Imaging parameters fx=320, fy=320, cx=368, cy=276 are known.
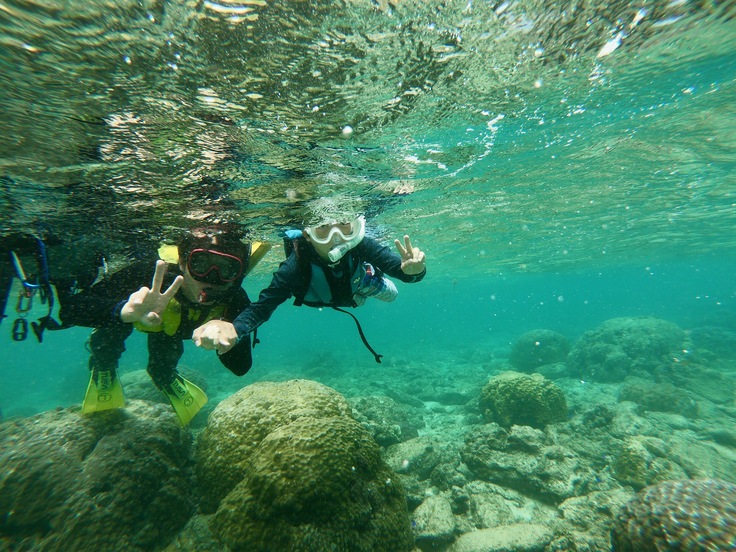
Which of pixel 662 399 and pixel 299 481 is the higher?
pixel 299 481

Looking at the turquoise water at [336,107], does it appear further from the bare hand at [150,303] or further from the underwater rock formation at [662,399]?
the bare hand at [150,303]

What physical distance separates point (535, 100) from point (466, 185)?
517 centimetres

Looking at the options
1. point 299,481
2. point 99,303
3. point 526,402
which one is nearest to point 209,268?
point 99,303

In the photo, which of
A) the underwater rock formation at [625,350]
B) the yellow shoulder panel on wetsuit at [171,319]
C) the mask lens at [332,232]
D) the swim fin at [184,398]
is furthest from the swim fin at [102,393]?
the underwater rock formation at [625,350]

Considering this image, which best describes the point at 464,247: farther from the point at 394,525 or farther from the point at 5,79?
the point at 5,79

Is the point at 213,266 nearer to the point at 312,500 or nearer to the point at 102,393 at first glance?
the point at 102,393

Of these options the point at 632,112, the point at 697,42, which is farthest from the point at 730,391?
the point at 697,42

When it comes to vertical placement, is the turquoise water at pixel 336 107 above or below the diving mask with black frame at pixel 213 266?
above

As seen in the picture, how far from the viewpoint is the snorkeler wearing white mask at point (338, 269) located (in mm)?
4883

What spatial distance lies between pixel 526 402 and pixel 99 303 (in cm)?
1170

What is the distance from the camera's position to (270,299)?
4.86m

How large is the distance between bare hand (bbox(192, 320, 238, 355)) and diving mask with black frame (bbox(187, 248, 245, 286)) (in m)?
1.93

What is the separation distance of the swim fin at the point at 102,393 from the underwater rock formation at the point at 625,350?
23198 mm

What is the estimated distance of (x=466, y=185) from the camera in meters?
12.2
